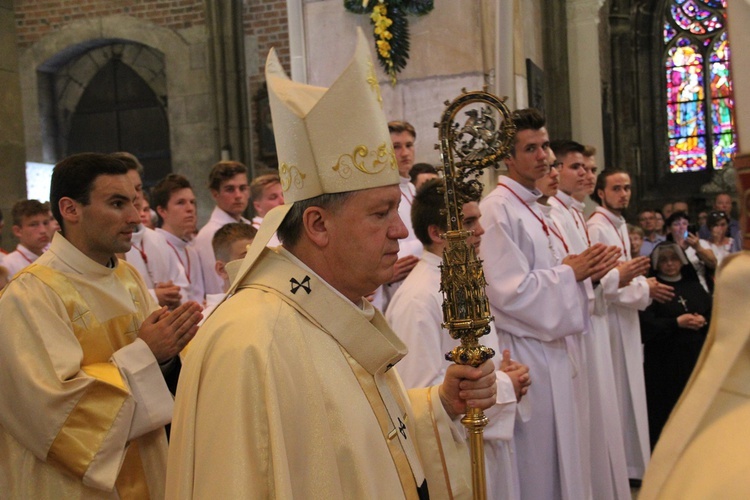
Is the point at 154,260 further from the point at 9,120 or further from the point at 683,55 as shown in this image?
the point at 683,55

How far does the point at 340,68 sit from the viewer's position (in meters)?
7.09

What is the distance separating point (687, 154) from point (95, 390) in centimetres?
1863

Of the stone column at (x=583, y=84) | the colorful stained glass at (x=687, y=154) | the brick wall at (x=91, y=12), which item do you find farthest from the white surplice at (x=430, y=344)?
the colorful stained glass at (x=687, y=154)

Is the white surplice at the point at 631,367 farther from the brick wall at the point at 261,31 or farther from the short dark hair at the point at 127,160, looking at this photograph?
the brick wall at the point at 261,31

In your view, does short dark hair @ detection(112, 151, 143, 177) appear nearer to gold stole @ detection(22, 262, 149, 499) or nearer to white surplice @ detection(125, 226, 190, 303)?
gold stole @ detection(22, 262, 149, 499)

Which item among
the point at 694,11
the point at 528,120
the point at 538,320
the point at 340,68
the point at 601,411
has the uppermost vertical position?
the point at 694,11

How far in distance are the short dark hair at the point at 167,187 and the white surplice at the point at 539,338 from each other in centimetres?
253

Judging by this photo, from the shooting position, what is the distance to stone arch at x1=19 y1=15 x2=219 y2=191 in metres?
13.9

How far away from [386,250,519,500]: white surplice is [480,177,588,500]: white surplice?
2.15 feet

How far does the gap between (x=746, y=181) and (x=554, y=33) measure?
11.4 meters

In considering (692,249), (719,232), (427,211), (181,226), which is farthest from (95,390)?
(719,232)

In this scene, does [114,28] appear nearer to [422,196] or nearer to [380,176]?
[422,196]

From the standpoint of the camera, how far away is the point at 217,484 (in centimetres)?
197

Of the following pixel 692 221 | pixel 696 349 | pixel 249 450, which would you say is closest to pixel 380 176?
pixel 249 450
